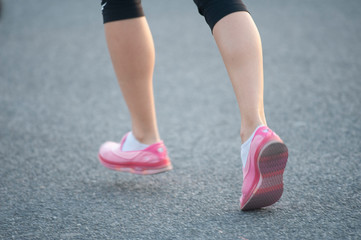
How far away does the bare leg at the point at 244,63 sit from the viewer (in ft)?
4.03

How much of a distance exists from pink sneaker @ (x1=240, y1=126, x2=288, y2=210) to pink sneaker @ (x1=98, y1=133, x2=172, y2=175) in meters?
0.40

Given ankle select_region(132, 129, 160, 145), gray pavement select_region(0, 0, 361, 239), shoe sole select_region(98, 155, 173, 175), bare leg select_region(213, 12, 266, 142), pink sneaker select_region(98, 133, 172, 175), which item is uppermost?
bare leg select_region(213, 12, 266, 142)

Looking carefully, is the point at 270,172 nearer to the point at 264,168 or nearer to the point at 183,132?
the point at 264,168

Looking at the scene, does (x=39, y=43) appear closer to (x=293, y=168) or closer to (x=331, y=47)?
(x=331, y=47)

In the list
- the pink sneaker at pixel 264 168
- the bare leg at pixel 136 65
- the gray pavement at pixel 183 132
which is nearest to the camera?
the pink sneaker at pixel 264 168

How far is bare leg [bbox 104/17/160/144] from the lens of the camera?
1507mm

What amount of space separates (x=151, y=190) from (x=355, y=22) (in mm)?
2944

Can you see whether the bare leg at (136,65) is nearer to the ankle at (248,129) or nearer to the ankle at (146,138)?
the ankle at (146,138)

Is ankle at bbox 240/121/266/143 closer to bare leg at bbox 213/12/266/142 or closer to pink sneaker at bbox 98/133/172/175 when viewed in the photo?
bare leg at bbox 213/12/266/142

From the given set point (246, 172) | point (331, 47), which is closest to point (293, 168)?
point (246, 172)

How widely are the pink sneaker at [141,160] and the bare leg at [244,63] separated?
41cm

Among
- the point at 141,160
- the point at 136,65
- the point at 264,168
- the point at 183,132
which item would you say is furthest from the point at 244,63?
the point at 183,132

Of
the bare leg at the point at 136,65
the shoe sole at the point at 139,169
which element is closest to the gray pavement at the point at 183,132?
the shoe sole at the point at 139,169

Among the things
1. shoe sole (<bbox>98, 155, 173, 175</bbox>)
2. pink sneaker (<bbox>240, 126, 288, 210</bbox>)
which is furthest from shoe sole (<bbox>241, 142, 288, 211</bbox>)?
shoe sole (<bbox>98, 155, 173, 175</bbox>)
